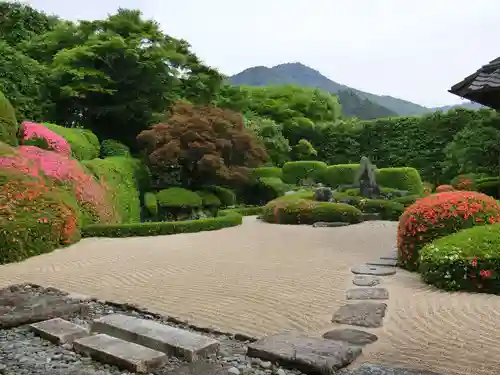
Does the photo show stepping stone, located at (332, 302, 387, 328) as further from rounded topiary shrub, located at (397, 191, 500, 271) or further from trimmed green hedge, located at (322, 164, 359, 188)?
trimmed green hedge, located at (322, 164, 359, 188)

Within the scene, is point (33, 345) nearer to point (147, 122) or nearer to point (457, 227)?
point (457, 227)

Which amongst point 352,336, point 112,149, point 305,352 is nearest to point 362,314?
point 352,336

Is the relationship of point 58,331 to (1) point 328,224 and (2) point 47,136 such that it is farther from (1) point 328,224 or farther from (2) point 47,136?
(1) point 328,224

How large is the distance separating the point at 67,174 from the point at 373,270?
7056mm

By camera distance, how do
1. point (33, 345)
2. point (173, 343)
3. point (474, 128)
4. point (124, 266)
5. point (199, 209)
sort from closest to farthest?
point (173, 343), point (33, 345), point (124, 266), point (199, 209), point (474, 128)

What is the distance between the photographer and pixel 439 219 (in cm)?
637

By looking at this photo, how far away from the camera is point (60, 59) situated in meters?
16.8

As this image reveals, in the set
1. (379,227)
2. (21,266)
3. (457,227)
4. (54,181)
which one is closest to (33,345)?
(21,266)

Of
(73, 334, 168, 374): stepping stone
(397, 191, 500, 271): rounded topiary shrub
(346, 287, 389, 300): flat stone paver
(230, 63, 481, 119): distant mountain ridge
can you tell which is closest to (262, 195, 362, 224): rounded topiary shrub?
(397, 191, 500, 271): rounded topiary shrub

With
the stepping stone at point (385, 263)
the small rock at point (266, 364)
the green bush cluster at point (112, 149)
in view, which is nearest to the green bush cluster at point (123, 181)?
the green bush cluster at point (112, 149)

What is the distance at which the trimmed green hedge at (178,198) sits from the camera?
14.4 meters

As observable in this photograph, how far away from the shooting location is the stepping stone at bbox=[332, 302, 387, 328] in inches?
162

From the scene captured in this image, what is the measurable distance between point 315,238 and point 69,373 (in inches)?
291

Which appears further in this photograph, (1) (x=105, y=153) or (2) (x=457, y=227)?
(1) (x=105, y=153)
